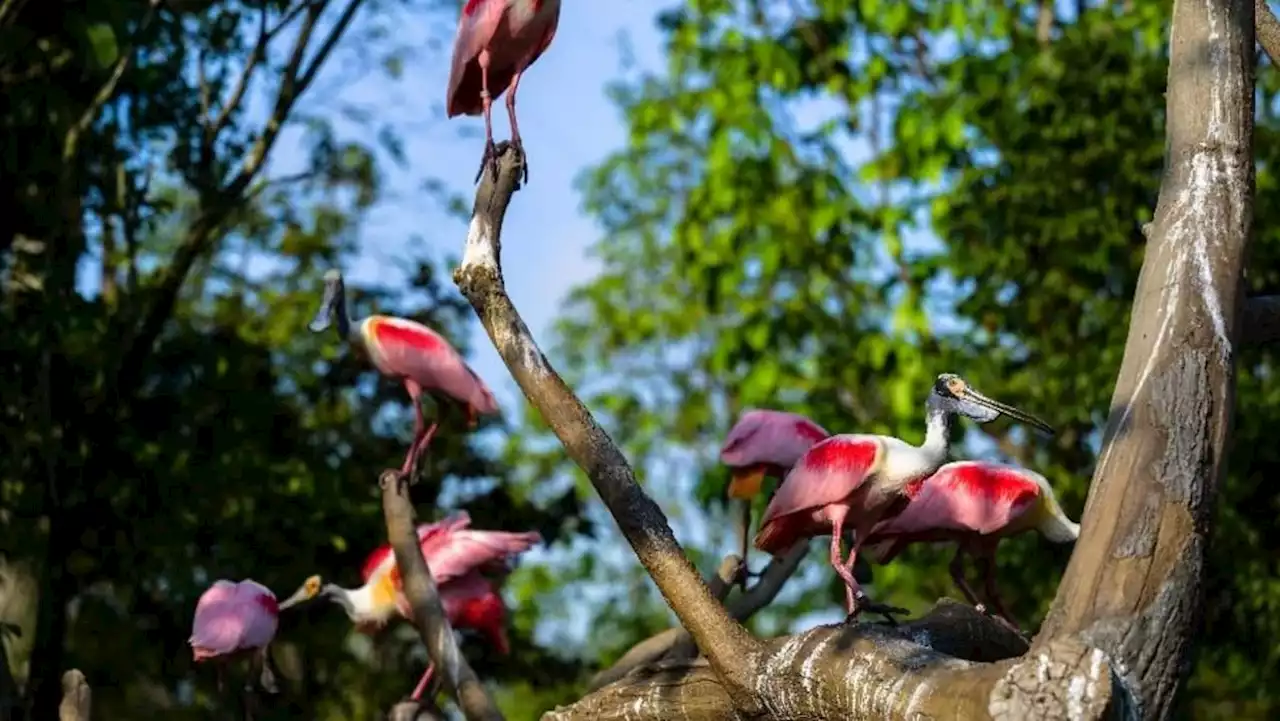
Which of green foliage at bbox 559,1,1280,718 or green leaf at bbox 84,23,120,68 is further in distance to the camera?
green foliage at bbox 559,1,1280,718

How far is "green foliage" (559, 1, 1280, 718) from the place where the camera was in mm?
9680

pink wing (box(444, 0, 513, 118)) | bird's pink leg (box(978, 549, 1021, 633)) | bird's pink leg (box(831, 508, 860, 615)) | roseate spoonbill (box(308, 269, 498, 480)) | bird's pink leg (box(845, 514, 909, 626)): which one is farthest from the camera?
roseate spoonbill (box(308, 269, 498, 480))

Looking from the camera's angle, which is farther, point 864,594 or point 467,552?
point 467,552

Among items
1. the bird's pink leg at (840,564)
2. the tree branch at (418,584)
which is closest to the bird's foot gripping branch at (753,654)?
the bird's pink leg at (840,564)

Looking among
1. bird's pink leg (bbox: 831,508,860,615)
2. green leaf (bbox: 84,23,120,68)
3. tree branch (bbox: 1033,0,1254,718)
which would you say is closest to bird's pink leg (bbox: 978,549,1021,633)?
bird's pink leg (bbox: 831,508,860,615)

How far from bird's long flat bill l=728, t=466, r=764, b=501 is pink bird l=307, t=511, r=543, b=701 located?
0.68 meters

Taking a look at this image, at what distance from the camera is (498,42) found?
237 inches

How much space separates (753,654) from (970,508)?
95.7 inches

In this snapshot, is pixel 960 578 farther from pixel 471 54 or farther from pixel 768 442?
pixel 471 54

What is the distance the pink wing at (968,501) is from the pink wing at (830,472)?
52 cm

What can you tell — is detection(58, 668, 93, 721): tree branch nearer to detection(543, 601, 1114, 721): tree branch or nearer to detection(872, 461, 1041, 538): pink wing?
detection(543, 601, 1114, 721): tree branch

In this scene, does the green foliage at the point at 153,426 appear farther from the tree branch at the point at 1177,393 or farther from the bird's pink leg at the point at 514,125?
the tree branch at the point at 1177,393

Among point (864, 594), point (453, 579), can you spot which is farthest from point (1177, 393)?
point (453, 579)

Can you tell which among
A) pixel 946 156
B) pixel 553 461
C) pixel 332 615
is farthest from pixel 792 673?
pixel 553 461
